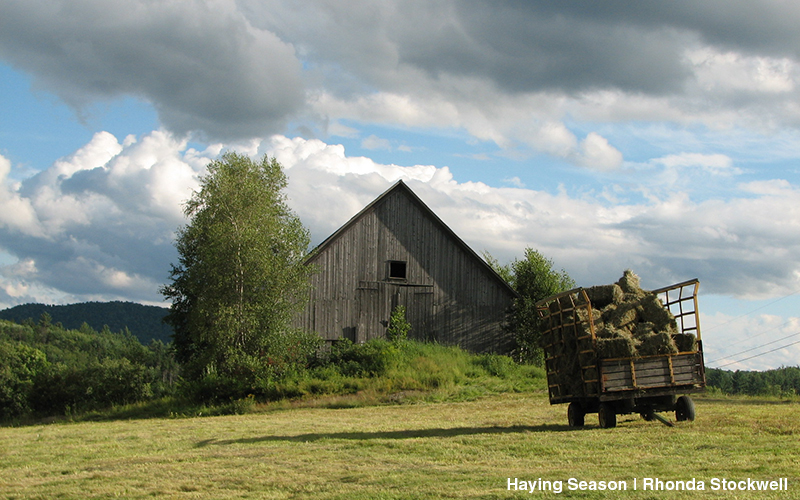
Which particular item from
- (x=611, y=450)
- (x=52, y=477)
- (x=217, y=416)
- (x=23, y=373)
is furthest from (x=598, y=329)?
(x=23, y=373)

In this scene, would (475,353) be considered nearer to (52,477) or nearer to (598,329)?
(598,329)

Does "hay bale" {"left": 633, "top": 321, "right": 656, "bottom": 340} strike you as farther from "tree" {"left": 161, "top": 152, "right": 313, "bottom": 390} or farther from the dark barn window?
the dark barn window

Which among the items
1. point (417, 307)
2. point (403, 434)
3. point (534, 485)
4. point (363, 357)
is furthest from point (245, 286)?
point (534, 485)

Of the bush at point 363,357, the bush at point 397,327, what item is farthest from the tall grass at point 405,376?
the bush at point 397,327

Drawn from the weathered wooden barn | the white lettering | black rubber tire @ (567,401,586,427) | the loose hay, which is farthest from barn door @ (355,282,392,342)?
the white lettering

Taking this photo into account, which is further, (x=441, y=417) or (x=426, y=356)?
(x=426, y=356)

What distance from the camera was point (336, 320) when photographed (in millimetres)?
35062

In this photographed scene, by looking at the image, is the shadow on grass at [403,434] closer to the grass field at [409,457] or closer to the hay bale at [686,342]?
the grass field at [409,457]

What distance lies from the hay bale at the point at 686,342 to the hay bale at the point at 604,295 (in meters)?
1.53

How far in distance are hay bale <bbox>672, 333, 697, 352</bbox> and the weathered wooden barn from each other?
20879mm

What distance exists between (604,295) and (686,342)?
6.68 feet

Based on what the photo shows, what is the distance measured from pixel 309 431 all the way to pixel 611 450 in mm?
8183

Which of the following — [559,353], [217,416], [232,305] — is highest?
[232,305]

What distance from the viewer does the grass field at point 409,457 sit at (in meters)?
9.98
